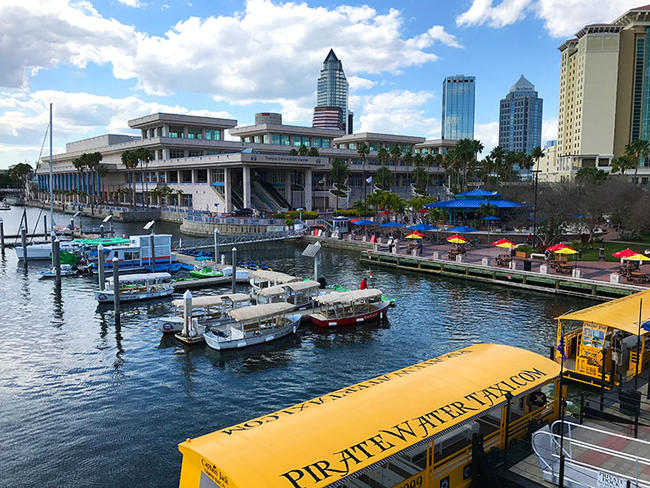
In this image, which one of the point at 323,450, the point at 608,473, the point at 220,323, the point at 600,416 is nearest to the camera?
the point at 323,450

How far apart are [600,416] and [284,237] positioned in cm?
7085

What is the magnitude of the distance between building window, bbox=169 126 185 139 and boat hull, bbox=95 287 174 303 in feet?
356

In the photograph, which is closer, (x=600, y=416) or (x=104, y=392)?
(x=600, y=416)

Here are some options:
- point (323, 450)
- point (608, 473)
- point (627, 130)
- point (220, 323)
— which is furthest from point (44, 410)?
point (627, 130)

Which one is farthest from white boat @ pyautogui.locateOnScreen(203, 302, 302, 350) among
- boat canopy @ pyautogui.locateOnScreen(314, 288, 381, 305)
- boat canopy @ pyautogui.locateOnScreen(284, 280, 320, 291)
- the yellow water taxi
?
the yellow water taxi

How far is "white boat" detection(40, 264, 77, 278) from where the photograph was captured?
5731 cm

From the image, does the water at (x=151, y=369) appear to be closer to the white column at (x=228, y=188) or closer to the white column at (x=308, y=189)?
the white column at (x=228, y=188)

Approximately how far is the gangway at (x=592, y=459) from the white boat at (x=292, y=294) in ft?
87.4

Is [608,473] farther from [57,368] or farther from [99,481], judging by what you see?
[57,368]

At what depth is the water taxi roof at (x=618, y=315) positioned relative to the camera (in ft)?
71.4

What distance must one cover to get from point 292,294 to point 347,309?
5139mm

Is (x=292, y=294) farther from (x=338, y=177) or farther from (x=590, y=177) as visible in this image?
(x=338, y=177)

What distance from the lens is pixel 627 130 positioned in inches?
6978

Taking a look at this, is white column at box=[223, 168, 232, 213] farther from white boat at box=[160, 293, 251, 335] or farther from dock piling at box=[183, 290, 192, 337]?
dock piling at box=[183, 290, 192, 337]
